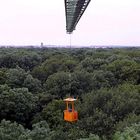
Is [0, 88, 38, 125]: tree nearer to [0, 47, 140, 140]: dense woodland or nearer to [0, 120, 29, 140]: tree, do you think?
[0, 47, 140, 140]: dense woodland

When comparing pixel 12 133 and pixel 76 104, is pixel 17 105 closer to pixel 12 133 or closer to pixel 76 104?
pixel 76 104

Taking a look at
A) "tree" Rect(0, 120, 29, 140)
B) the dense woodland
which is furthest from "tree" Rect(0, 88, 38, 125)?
"tree" Rect(0, 120, 29, 140)

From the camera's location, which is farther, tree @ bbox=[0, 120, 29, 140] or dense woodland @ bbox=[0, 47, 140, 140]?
dense woodland @ bbox=[0, 47, 140, 140]

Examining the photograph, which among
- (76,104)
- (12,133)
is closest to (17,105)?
(76,104)

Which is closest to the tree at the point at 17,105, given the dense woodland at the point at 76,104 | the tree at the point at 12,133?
the dense woodland at the point at 76,104

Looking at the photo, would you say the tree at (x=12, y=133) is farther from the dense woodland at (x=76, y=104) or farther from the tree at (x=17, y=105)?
the tree at (x=17, y=105)


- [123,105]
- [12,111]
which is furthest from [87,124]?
[12,111]

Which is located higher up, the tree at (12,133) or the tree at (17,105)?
the tree at (12,133)

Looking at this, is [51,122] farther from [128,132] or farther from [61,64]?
[61,64]
